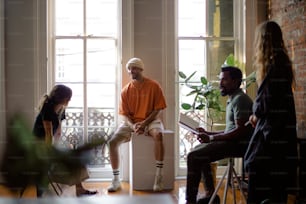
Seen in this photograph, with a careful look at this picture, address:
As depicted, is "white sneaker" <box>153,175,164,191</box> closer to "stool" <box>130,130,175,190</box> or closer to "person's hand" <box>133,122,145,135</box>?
"stool" <box>130,130,175,190</box>

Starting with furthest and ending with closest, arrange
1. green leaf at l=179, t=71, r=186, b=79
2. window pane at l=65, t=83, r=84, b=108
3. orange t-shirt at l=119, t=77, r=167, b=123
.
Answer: window pane at l=65, t=83, r=84, b=108, green leaf at l=179, t=71, r=186, b=79, orange t-shirt at l=119, t=77, r=167, b=123

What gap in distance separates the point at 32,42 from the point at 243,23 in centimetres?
191

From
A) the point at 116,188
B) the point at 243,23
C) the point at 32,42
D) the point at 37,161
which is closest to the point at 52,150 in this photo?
the point at 37,161

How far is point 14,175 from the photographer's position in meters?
0.88

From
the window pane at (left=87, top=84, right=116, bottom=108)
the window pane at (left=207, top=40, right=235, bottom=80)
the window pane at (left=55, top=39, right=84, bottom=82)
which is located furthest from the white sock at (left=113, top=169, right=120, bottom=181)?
the window pane at (left=207, top=40, right=235, bottom=80)

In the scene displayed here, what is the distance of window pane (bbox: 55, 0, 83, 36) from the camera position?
4.23 m

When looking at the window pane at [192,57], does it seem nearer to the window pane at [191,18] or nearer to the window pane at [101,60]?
the window pane at [191,18]

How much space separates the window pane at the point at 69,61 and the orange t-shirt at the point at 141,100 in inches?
20.9

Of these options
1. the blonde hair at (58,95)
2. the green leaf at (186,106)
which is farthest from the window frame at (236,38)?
the blonde hair at (58,95)

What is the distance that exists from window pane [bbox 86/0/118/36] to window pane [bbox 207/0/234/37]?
888 mm

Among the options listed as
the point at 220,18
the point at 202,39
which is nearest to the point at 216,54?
the point at 202,39

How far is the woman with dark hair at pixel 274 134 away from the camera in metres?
2.26

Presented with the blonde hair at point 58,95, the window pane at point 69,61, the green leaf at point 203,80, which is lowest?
the blonde hair at point 58,95

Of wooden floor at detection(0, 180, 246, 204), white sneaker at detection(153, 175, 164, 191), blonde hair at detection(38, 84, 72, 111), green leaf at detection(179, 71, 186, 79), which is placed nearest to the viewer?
blonde hair at detection(38, 84, 72, 111)
